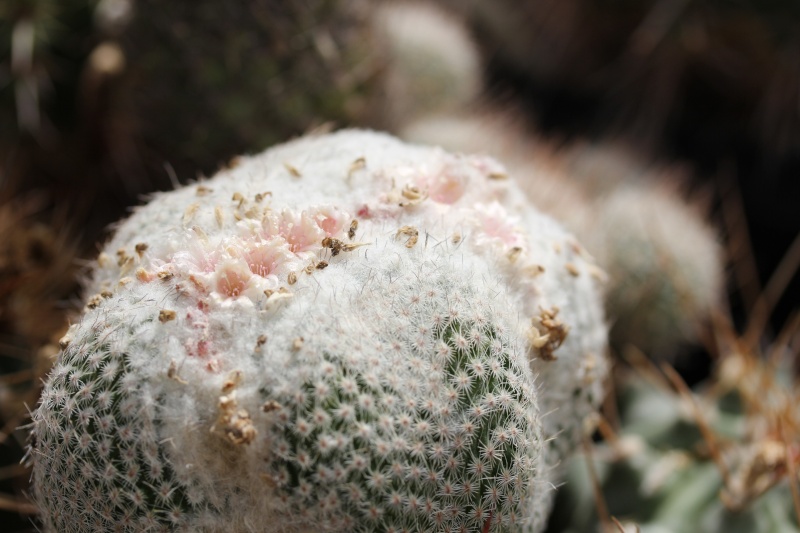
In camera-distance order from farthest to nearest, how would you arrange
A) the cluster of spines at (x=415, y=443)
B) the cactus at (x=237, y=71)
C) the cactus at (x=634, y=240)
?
the cactus at (x=634, y=240), the cactus at (x=237, y=71), the cluster of spines at (x=415, y=443)

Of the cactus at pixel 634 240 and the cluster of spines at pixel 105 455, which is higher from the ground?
the cactus at pixel 634 240

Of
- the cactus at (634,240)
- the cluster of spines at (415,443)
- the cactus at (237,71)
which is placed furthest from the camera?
the cactus at (634,240)

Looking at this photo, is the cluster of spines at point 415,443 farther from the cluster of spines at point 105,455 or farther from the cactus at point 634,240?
the cactus at point 634,240

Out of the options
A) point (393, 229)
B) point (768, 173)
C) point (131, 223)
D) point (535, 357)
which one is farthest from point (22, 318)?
point (768, 173)

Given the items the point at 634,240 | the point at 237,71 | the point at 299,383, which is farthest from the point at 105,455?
the point at 634,240

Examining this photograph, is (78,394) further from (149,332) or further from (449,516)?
(449,516)

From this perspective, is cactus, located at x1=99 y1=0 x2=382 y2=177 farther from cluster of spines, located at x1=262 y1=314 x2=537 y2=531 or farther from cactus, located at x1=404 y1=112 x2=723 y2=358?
cluster of spines, located at x1=262 y1=314 x2=537 y2=531

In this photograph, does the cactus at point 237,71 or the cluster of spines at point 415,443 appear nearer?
the cluster of spines at point 415,443

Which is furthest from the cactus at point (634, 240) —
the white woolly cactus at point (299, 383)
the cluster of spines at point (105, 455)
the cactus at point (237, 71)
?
the cluster of spines at point (105, 455)
